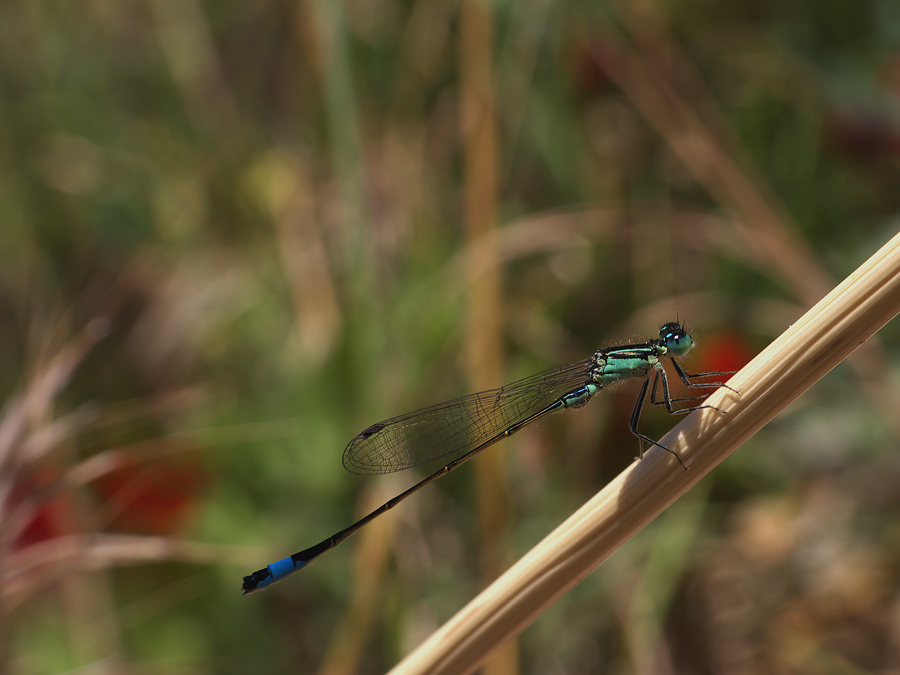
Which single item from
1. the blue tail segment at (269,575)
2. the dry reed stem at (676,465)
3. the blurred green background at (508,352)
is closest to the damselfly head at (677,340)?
the blurred green background at (508,352)

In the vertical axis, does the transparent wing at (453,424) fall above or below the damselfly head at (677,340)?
above

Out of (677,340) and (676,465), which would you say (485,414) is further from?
(676,465)

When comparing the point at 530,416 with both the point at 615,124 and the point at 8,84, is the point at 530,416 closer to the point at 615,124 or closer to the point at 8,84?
the point at 615,124

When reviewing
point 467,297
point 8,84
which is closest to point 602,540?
point 467,297

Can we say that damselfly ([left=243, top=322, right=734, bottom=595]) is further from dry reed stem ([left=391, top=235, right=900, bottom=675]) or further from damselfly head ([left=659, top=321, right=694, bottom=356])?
dry reed stem ([left=391, top=235, right=900, bottom=675])

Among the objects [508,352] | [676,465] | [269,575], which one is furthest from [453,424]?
[676,465]

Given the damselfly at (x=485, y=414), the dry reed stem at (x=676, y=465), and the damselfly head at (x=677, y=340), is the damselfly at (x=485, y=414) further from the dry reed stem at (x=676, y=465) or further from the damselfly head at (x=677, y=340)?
the dry reed stem at (x=676, y=465)

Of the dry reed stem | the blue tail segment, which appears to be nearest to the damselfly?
the blue tail segment

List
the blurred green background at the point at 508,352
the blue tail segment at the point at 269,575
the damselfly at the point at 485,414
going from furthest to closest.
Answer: the blurred green background at the point at 508,352 < the damselfly at the point at 485,414 < the blue tail segment at the point at 269,575
